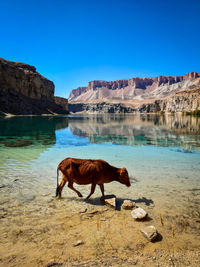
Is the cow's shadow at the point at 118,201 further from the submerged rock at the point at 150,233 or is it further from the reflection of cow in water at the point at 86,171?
the submerged rock at the point at 150,233

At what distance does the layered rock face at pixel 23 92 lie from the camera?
342ft

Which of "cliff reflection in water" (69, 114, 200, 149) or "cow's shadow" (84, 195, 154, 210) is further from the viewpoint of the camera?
"cliff reflection in water" (69, 114, 200, 149)

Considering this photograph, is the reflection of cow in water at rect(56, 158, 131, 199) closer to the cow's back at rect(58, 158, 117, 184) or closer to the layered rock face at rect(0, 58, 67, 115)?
the cow's back at rect(58, 158, 117, 184)

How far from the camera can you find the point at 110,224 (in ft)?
16.2

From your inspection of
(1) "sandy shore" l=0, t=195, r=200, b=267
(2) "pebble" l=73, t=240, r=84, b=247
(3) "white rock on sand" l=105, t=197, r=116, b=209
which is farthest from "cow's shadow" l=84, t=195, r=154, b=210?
(2) "pebble" l=73, t=240, r=84, b=247

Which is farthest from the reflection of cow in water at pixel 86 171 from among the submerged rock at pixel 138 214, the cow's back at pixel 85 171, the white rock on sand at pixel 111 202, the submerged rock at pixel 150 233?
the submerged rock at pixel 150 233

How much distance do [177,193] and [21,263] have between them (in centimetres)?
607

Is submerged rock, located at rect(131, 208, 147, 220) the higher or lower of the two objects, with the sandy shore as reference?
higher

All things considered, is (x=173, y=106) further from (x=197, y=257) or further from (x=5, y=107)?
(x=197, y=257)

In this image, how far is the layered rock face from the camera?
4102 inches

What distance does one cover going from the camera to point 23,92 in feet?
395

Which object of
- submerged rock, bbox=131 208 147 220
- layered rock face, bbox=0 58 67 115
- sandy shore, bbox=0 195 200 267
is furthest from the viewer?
layered rock face, bbox=0 58 67 115

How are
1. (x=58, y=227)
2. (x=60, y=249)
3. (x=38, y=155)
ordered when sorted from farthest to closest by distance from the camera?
1. (x=38, y=155)
2. (x=58, y=227)
3. (x=60, y=249)

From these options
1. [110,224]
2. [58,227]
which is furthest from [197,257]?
[58,227]
